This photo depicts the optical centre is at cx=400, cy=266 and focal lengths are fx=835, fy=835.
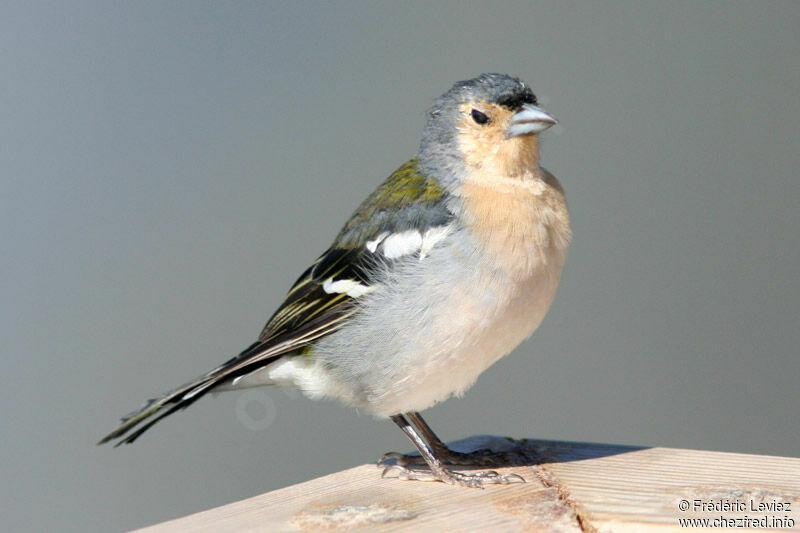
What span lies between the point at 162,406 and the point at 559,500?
4.40 ft

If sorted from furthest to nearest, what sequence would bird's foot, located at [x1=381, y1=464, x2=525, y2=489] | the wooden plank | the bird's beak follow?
1. the bird's beak
2. bird's foot, located at [x1=381, y1=464, x2=525, y2=489]
3. the wooden plank

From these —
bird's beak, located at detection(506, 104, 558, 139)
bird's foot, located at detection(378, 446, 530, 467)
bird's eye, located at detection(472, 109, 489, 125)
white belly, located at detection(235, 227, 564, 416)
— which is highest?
bird's eye, located at detection(472, 109, 489, 125)

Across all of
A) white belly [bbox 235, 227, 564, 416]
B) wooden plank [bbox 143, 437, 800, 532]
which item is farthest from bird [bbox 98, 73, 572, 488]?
wooden plank [bbox 143, 437, 800, 532]

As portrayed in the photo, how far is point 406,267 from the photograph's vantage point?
9.44 ft

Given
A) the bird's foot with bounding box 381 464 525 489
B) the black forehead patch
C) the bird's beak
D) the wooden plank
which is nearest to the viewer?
the wooden plank

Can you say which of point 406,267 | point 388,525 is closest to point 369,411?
point 406,267

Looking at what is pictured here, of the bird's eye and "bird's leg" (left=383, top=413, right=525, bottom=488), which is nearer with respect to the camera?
"bird's leg" (left=383, top=413, right=525, bottom=488)

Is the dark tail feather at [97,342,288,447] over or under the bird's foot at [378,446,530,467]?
over

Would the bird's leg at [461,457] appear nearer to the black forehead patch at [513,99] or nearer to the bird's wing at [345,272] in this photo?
the bird's wing at [345,272]

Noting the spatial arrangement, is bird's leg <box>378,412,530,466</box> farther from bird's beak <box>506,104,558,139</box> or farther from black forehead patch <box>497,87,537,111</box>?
black forehead patch <box>497,87,537,111</box>

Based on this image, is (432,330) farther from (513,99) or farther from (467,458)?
(513,99)

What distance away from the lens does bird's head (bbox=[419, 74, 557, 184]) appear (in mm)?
2934

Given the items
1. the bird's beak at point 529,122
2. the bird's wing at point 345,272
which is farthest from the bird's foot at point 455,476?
the bird's beak at point 529,122

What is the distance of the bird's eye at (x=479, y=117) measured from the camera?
2.98m
